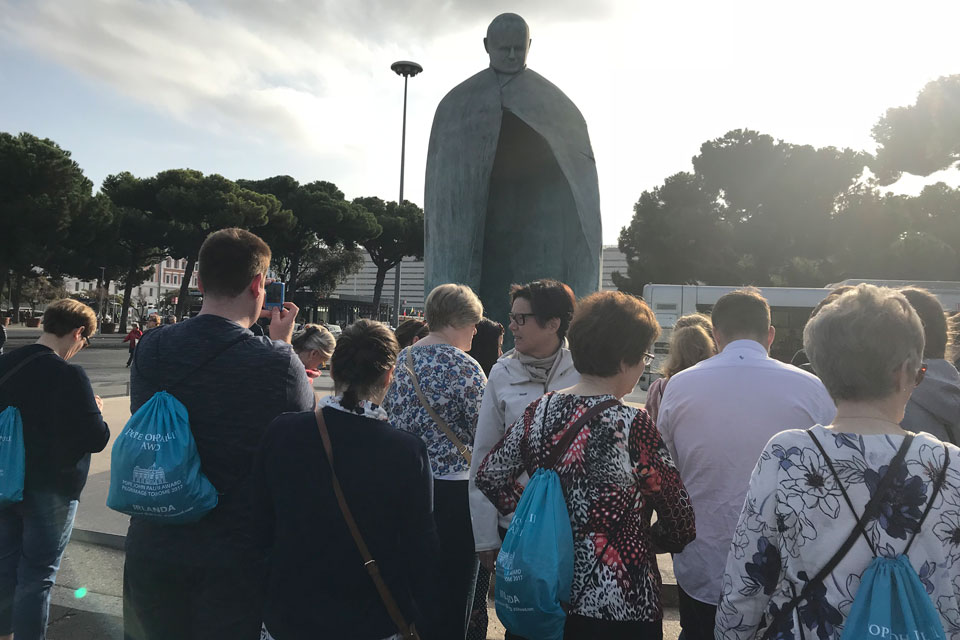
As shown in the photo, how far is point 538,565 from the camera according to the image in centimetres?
140

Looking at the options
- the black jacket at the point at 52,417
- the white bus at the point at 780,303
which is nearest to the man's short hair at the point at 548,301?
the black jacket at the point at 52,417

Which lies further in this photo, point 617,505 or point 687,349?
point 687,349

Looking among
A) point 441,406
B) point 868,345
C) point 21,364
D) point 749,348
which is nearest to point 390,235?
point 21,364

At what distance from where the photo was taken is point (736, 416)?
1.96 meters

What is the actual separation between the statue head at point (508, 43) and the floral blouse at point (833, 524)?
358 cm

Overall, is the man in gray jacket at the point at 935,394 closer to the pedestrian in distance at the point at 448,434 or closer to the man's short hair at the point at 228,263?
the pedestrian in distance at the point at 448,434

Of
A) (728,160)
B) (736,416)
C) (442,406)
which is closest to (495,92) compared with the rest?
(442,406)

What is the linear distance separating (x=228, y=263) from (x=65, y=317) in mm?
1369

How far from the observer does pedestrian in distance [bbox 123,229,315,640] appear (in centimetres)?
167

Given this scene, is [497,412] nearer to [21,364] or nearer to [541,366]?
[541,366]

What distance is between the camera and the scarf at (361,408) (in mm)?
1603

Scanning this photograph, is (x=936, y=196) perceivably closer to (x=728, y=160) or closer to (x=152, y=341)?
(x=728, y=160)

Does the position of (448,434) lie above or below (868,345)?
below

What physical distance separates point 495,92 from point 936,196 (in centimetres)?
2975
